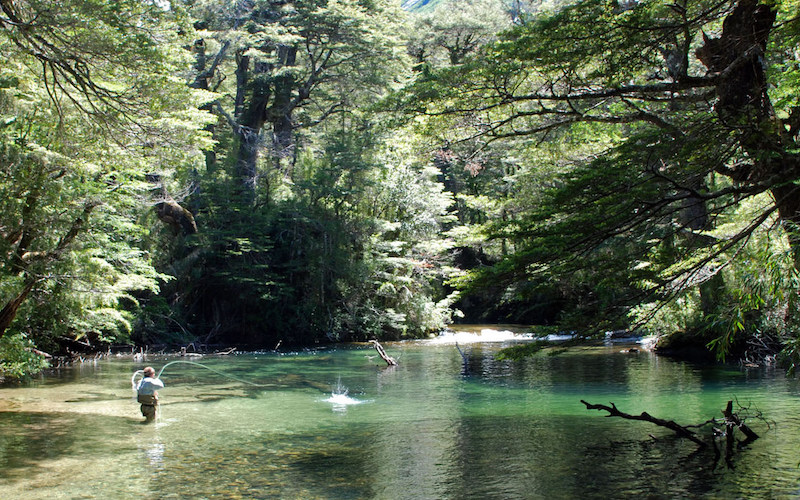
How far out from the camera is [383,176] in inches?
1101

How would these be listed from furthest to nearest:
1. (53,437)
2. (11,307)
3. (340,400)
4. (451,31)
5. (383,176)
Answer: (451,31) → (383,176) → (340,400) → (11,307) → (53,437)

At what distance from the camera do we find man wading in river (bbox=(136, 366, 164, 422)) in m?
11.1

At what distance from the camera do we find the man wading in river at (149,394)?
36.4 feet

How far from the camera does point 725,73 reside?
7301 millimetres

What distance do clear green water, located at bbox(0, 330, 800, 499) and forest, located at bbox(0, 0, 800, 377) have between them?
1628mm

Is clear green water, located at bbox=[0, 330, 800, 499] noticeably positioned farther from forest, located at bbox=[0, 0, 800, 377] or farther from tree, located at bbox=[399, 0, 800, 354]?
tree, located at bbox=[399, 0, 800, 354]

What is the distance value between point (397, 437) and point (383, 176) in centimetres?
1880

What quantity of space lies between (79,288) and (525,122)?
971 cm

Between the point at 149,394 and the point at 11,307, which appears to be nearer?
the point at 149,394

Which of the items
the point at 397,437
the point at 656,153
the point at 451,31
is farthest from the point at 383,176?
the point at 656,153

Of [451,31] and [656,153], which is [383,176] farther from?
[656,153]

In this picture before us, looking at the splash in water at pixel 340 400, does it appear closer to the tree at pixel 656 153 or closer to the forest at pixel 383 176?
the forest at pixel 383 176

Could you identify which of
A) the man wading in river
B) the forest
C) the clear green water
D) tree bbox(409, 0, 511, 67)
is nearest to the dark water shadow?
the clear green water

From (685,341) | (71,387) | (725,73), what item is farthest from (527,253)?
(685,341)
